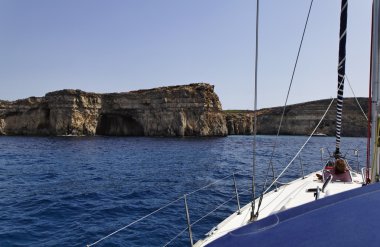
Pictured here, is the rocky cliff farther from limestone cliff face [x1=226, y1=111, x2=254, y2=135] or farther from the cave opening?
the cave opening

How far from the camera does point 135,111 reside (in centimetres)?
8244

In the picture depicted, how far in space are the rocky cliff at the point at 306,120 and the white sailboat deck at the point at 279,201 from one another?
347ft

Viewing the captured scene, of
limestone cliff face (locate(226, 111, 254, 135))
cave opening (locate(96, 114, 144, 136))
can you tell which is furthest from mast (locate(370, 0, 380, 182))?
limestone cliff face (locate(226, 111, 254, 135))

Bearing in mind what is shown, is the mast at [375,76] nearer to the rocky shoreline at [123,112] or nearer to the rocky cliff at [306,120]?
the rocky shoreline at [123,112]

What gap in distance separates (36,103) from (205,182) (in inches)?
2891

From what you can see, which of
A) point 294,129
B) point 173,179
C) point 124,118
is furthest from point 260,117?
point 173,179

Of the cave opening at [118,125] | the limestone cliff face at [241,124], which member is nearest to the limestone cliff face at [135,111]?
the cave opening at [118,125]

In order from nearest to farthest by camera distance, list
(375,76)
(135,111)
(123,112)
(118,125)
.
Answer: (375,76) → (135,111) → (123,112) → (118,125)

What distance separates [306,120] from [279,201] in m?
123

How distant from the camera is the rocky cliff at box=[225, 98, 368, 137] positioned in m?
114

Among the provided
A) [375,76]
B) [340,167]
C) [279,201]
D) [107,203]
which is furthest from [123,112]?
[375,76]

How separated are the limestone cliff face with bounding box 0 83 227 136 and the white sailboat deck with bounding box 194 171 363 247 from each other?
69.1 metres

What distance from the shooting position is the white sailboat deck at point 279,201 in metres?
6.07

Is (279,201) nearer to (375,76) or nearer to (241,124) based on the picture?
(375,76)
